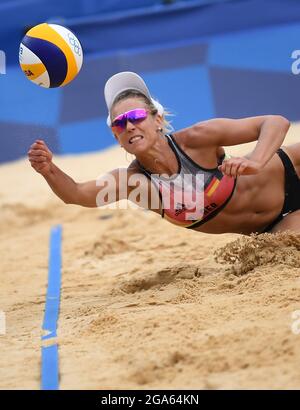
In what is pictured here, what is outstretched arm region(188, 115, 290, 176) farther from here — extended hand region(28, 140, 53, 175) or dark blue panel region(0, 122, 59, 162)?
dark blue panel region(0, 122, 59, 162)

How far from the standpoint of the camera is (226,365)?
109 inches

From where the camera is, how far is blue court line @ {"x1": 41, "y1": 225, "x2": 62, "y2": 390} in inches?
118

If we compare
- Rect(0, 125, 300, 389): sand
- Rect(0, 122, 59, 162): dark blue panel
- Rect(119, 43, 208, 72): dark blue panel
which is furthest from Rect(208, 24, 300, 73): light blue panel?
Rect(0, 125, 300, 389): sand

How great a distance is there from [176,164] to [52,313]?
1063mm

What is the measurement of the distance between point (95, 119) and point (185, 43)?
1.43 metres

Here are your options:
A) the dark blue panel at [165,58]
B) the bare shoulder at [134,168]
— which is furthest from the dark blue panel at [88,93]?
the bare shoulder at [134,168]

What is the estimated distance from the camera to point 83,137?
888 cm

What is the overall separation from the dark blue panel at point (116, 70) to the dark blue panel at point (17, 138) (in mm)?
249

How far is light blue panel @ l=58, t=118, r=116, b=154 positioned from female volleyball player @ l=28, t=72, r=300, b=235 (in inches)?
185

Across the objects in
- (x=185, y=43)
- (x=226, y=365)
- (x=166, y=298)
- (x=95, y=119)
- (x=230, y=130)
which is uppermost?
(x=185, y=43)

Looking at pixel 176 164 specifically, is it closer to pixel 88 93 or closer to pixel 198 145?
pixel 198 145

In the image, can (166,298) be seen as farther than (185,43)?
No
